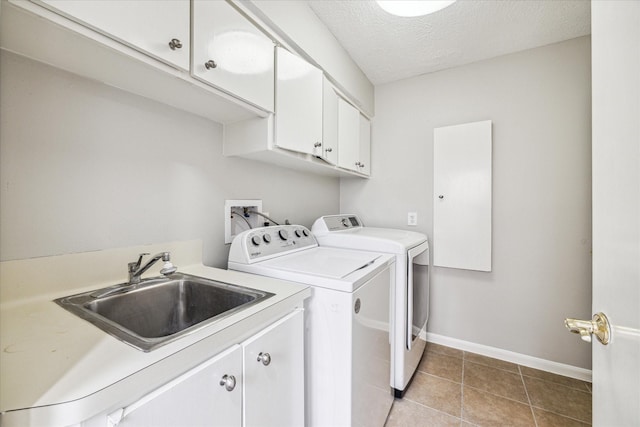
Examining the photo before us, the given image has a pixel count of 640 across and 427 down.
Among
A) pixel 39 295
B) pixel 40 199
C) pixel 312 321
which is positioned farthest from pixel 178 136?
pixel 312 321

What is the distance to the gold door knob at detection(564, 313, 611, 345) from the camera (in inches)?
22.2

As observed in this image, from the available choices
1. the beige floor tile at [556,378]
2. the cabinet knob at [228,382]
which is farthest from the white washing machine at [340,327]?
the beige floor tile at [556,378]

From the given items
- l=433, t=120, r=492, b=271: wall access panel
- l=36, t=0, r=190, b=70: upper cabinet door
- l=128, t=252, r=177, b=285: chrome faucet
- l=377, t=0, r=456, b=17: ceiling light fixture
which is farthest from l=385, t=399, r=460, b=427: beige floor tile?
l=377, t=0, r=456, b=17: ceiling light fixture

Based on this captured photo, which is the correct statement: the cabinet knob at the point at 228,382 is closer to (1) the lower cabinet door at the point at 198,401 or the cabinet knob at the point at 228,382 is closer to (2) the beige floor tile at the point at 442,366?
(1) the lower cabinet door at the point at 198,401

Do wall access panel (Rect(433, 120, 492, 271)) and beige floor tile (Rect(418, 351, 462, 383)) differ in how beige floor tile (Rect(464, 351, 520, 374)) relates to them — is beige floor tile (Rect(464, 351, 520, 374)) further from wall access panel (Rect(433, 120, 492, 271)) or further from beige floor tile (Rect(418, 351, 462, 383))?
wall access panel (Rect(433, 120, 492, 271))

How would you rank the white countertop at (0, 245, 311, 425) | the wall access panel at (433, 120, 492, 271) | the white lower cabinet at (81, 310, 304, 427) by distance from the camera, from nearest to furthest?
the white countertop at (0, 245, 311, 425) < the white lower cabinet at (81, 310, 304, 427) < the wall access panel at (433, 120, 492, 271)

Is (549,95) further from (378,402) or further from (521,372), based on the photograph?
(378,402)

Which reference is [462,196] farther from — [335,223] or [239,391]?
[239,391]

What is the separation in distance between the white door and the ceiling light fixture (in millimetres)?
860

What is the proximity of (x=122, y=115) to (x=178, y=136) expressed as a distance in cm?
24

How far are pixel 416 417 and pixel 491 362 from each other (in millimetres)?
964

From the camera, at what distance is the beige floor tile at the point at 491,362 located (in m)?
2.03

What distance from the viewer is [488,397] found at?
67.4 inches

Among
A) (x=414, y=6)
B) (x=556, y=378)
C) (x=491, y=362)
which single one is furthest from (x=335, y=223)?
(x=556, y=378)
